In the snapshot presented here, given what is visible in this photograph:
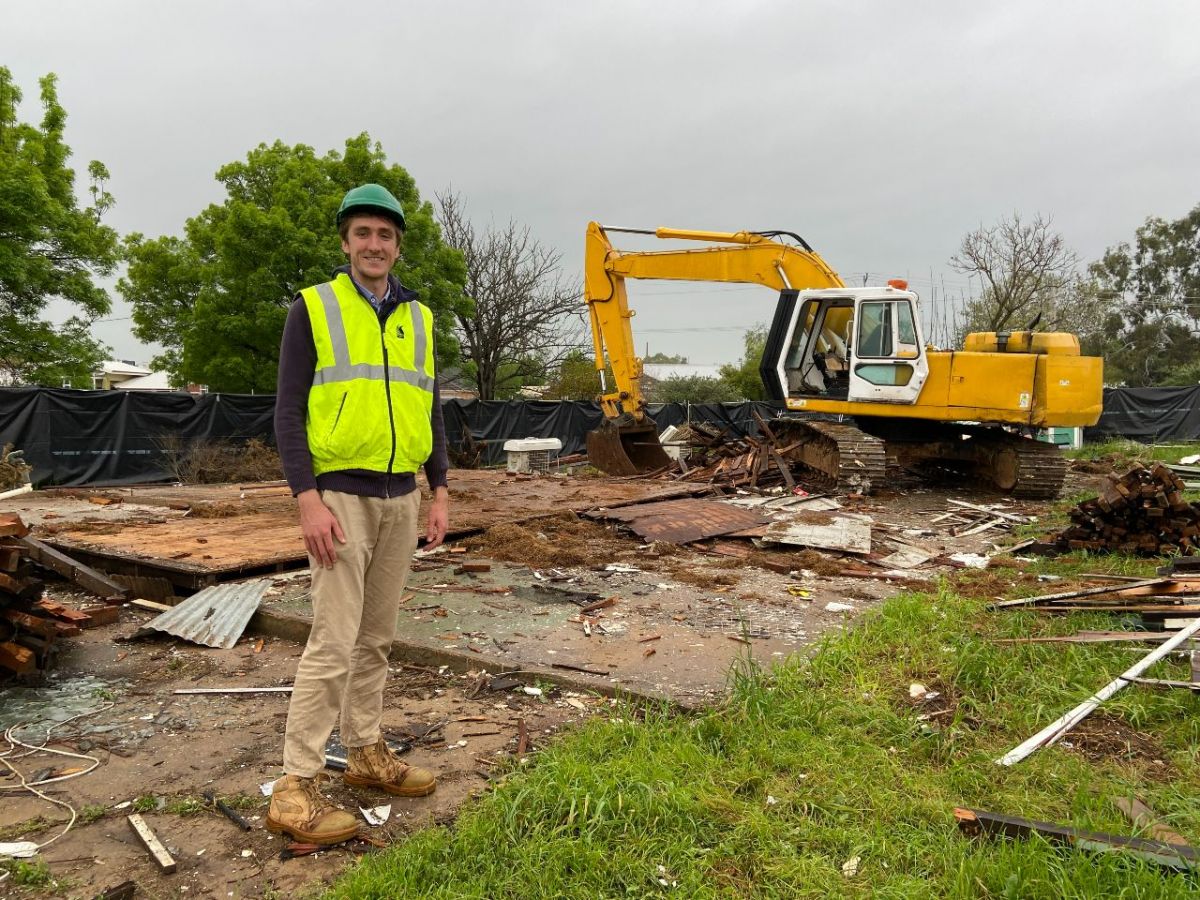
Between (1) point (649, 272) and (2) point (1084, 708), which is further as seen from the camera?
(1) point (649, 272)

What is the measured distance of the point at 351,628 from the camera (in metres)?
2.74

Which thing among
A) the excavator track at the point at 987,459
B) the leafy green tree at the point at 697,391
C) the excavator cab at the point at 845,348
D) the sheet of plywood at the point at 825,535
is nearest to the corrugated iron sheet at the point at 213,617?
the sheet of plywood at the point at 825,535

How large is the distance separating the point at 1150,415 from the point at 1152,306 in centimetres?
2746

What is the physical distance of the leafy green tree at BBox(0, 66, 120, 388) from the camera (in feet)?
58.7

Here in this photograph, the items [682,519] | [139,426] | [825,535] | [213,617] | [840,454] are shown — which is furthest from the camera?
[139,426]

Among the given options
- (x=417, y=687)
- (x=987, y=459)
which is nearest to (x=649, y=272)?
(x=987, y=459)

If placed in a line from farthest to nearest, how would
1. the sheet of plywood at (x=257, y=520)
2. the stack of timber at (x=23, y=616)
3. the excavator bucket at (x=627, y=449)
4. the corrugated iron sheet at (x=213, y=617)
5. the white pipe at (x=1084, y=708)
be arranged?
the excavator bucket at (x=627, y=449) → the sheet of plywood at (x=257, y=520) → the corrugated iron sheet at (x=213, y=617) → the stack of timber at (x=23, y=616) → the white pipe at (x=1084, y=708)

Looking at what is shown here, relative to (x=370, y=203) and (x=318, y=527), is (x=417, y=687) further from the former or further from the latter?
(x=370, y=203)

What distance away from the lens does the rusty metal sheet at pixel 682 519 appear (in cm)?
813

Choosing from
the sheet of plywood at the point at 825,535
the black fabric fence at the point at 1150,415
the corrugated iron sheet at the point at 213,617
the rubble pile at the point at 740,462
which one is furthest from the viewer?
the black fabric fence at the point at 1150,415

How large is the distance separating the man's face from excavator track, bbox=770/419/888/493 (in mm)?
10238

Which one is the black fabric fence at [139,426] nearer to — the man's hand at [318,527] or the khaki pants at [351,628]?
the khaki pants at [351,628]

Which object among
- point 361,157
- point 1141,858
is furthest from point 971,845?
point 361,157

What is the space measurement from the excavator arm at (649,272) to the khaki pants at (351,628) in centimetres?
1134
